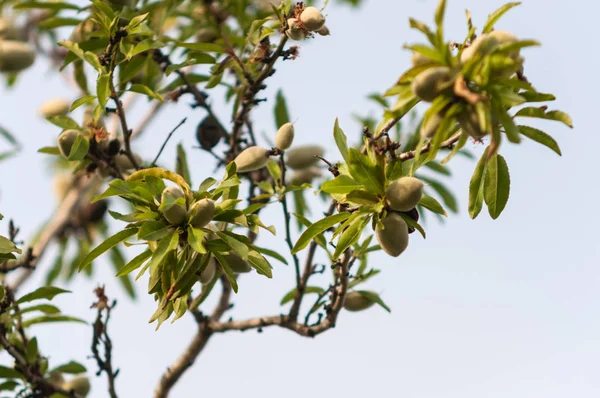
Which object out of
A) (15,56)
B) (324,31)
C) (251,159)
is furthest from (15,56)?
(324,31)

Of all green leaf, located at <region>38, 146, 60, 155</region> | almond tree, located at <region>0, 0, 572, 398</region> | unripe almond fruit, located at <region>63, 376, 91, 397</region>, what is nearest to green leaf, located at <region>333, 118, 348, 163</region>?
almond tree, located at <region>0, 0, 572, 398</region>

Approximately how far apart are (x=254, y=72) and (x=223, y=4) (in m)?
1.05

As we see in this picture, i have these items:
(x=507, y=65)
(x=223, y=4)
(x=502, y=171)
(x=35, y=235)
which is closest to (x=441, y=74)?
(x=507, y=65)

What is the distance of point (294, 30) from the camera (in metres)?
2.23

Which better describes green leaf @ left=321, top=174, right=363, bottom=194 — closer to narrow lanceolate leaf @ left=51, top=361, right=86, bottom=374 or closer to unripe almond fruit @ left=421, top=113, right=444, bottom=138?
unripe almond fruit @ left=421, top=113, right=444, bottom=138

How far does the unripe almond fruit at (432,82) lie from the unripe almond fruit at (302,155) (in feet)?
4.48

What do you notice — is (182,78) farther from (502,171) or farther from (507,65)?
(507,65)

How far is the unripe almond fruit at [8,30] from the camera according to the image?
3475mm

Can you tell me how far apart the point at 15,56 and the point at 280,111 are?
3.79 feet

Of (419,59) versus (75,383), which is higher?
(419,59)

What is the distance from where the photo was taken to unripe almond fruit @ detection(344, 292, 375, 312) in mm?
2590

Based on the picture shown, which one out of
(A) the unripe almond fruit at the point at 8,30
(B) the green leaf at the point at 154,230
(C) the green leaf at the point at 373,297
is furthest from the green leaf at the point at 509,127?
(A) the unripe almond fruit at the point at 8,30

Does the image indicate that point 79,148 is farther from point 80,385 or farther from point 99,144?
point 80,385

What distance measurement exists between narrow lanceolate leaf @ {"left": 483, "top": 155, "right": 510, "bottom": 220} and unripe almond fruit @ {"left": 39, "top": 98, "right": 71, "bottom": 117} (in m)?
1.95
